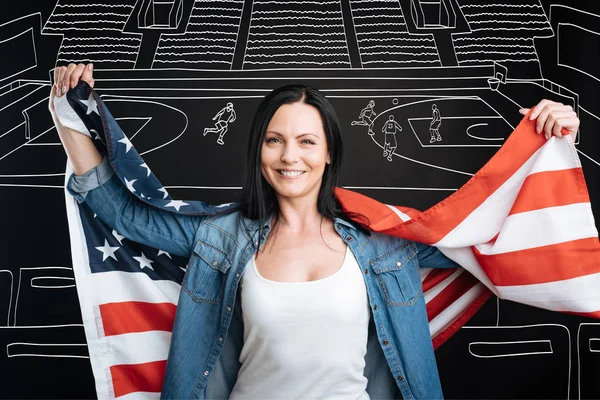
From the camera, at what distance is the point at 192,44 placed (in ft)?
11.4

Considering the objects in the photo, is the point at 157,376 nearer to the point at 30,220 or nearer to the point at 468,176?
the point at 30,220

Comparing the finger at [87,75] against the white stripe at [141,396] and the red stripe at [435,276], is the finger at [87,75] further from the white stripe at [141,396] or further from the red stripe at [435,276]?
the red stripe at [435,276]

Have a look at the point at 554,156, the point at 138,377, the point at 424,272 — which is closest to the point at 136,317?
the point at 138,377

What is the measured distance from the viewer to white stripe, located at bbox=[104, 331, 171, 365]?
2355mm

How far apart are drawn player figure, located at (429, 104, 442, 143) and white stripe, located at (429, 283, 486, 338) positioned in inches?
48.7

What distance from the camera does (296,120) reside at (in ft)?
6.97

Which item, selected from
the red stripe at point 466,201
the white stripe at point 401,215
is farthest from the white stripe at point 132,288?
the white stripe at point 401,215

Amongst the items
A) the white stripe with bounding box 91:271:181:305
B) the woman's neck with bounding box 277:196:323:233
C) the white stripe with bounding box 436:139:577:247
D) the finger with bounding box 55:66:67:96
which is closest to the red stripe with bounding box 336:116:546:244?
the white stripe with bounding box 436:139:577:247

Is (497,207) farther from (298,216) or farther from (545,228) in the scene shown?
(298,216)

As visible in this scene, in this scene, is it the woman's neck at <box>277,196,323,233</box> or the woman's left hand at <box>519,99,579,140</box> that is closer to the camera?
the woman's left hand at <box>519,99,579,140</box>

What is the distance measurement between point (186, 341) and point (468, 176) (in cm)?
188

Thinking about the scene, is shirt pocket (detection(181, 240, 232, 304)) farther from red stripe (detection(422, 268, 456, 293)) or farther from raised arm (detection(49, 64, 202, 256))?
red stripe (detection(422, 268, 456, 293))

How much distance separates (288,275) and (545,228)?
2.78 ft

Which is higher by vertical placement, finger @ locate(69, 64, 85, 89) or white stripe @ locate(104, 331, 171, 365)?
finger @ locate(69, 64, 85, 89)
